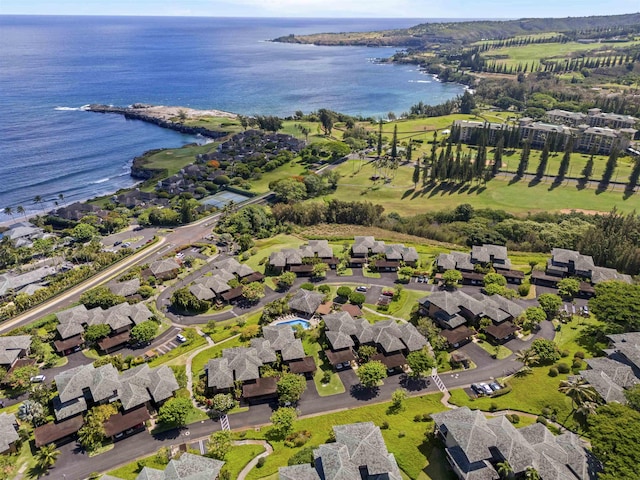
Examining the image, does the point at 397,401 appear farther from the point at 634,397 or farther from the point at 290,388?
the point at 634,397

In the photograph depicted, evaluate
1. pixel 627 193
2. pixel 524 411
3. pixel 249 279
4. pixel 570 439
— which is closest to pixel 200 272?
pixel 249 279

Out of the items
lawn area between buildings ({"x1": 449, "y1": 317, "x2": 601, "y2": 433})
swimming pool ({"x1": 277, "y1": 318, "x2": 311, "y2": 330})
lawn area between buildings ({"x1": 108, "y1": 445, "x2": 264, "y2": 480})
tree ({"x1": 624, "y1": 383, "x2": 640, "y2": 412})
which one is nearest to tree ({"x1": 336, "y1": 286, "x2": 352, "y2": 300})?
swimming pool ({"x1": 277, "y1": 318, "x2": 311, "y2": 330})

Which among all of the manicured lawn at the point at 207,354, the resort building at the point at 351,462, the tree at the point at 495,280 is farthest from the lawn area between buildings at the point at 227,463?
the tree at the point at 495,280

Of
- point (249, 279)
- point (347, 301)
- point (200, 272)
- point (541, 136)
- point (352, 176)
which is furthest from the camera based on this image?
point (541, 136)

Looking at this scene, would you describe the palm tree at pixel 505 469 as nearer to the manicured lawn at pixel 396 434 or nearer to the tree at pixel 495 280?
the manicured lawn at pixel 396 434

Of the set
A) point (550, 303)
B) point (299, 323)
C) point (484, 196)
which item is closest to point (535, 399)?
point (550, 303)

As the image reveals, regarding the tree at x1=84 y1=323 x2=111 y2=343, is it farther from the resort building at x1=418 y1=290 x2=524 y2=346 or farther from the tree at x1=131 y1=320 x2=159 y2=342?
the resort building at x1=418 y1=290 x2=524 y2=346

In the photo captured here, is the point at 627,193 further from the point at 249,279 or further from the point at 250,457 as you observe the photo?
the point at 250,457
